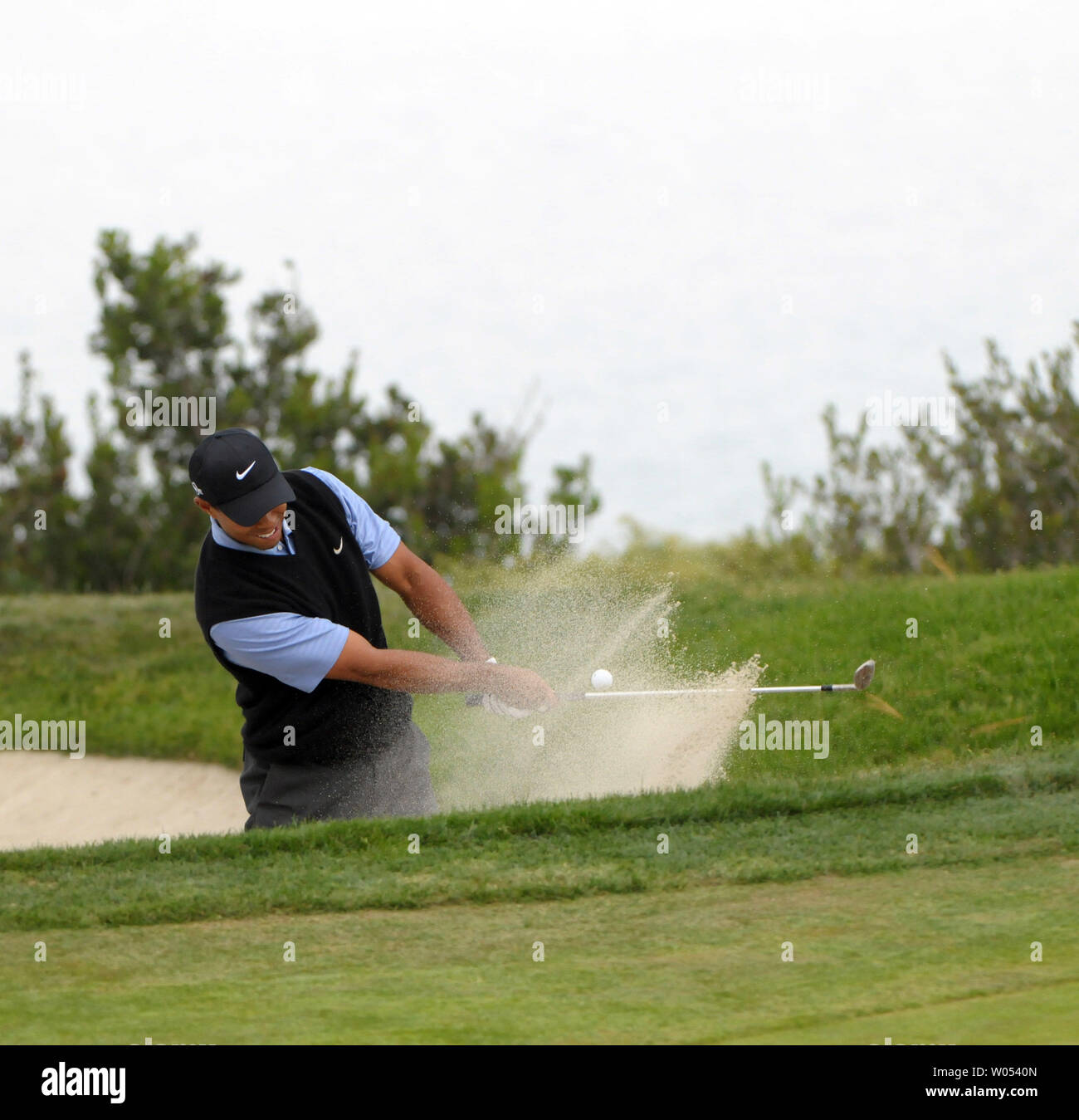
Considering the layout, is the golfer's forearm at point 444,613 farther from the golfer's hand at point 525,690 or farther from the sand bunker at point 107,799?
the sand bunker at point 107,799

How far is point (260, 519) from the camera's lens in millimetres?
5578

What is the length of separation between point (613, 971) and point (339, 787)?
2.49 m

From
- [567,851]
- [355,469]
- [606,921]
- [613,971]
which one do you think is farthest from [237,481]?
[355,469]

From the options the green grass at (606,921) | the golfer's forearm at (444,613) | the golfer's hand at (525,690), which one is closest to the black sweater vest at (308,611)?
the golfer's forearm at (444,613)

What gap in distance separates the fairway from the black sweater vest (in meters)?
1.13

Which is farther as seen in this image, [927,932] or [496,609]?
[496,609]

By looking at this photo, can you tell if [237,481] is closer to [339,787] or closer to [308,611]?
[308,611]

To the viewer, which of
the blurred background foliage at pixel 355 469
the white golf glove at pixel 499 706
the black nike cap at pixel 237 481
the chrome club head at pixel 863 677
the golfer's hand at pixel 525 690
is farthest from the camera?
the blurred background foliage at pixel 355 469

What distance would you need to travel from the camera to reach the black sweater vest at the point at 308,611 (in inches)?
225

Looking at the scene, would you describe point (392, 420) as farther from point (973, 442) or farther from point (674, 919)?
point (674, 919)

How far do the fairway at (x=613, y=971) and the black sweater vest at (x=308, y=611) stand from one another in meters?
1.13
